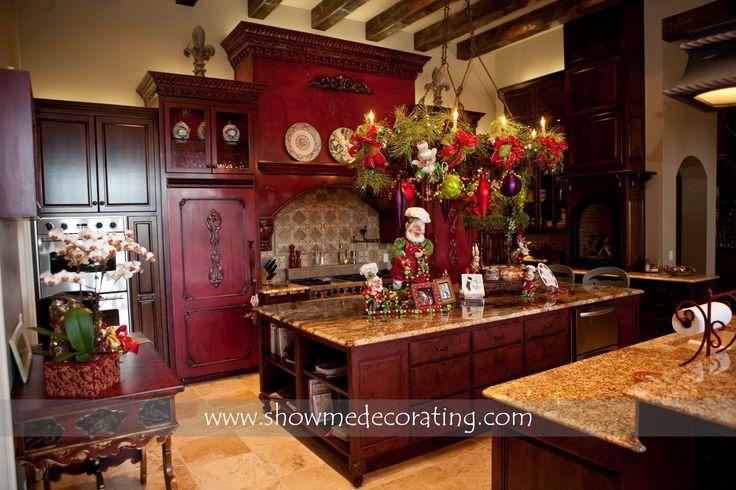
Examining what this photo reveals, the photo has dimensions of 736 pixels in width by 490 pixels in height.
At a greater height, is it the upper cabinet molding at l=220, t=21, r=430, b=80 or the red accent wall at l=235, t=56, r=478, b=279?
the upper cabinet molding at l=220, t=21, r=430, b=80

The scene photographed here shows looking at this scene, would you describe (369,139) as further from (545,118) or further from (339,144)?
(545,118)

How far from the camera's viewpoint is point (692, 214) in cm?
680

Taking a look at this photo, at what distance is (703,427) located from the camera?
178 cm

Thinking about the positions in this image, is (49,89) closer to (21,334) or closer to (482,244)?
(21,334)

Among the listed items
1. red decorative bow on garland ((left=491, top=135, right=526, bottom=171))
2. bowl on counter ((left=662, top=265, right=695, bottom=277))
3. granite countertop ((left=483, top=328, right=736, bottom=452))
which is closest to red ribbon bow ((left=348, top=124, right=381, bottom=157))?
red decorative bow on garland ((left=491, top=135, right=526, bottom=171))

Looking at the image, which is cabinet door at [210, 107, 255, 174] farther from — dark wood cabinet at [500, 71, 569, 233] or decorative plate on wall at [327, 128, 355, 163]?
dark wood cabinet at [500, 71, 569, 233]

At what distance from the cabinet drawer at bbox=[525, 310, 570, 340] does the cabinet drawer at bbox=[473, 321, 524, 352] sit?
9 cm

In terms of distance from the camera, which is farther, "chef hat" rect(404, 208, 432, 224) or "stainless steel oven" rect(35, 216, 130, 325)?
"stainless steel oven" rect(35, 216, 130, 325)

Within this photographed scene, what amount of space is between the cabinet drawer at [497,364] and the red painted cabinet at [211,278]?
2.64 metres

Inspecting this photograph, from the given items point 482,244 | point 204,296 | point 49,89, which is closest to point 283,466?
point 204,296

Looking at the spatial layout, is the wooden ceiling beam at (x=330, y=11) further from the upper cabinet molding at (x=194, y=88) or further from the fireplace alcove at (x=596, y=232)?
the fireplace alcove at (x=596, y=232)

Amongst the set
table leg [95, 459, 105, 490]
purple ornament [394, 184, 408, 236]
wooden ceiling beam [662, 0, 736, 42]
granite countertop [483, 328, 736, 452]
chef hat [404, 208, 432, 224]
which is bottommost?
table leg [95, 459, 105, 490]

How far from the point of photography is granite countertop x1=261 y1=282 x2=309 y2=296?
16.7ft

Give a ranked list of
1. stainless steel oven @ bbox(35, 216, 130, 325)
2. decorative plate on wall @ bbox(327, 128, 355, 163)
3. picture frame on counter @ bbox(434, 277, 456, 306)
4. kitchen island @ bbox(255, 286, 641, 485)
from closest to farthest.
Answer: kitchen island @ bbox(255, 286, 641, 485)
picture frame on counter @ bbox(434, 277, 456, 306)
stainless steel oven @ bbox(35, 216, 130, 325)
decorative plate on wall @ bbox(327, 128, 355, 163)
